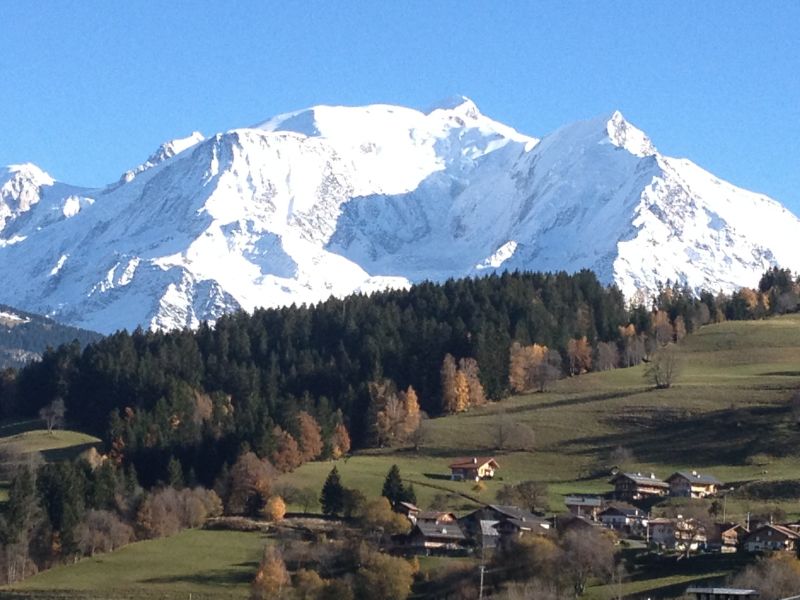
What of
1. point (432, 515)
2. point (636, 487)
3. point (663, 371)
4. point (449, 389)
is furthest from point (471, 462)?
point (663, 371)

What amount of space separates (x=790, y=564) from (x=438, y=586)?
19.4 meters

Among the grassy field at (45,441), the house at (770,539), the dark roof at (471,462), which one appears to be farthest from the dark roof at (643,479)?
the grassy field at (45,441)

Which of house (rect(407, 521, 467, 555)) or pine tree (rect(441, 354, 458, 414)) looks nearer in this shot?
house (rect(407, 521, 467, 555))

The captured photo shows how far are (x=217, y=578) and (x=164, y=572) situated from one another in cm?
430

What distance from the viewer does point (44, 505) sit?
4651 inches

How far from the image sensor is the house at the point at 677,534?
107 m

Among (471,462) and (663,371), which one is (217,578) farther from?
(663,371)

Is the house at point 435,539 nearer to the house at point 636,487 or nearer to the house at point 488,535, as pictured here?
the house at point 488,535

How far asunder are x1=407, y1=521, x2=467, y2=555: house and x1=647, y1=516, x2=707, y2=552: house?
37.2 feet

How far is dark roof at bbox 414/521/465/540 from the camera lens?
111 m

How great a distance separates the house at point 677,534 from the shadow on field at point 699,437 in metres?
24.8

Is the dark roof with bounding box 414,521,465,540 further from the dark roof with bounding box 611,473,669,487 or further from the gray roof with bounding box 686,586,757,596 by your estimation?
the gray roof with bounding box 686,586,757,596

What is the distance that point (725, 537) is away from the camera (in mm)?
107062

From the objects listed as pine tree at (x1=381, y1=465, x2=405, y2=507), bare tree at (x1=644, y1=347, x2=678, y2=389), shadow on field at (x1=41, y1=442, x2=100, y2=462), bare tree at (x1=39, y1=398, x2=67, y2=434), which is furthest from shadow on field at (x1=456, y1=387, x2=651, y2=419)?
bare tree at (x1=39, y1=398, x2=67, y2=434)
